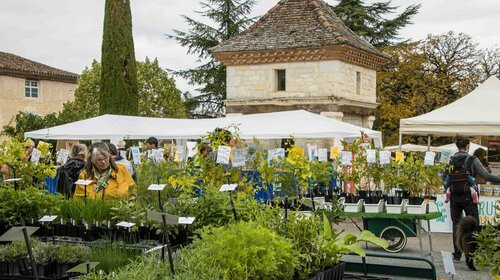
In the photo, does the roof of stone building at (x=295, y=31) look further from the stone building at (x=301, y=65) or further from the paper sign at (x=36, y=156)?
the paper sign at (x=36, y=156)

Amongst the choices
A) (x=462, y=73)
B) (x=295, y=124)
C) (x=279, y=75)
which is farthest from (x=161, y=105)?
(x=295, y=124)

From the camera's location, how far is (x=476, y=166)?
975 cm

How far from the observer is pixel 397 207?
374 inches

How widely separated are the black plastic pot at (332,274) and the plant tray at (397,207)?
5428 millimetres

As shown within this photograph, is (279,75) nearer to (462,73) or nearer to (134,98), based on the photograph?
(134,98)

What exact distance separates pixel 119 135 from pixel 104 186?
9.96 metres

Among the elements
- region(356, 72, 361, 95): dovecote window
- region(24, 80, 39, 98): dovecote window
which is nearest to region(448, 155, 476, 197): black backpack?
region(356, 72, 361, 95): dovecote window

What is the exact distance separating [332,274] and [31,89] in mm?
42833

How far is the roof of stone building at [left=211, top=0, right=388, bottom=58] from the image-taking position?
84.0ft

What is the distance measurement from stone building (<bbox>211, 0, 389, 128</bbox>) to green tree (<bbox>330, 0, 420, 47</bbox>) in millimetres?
11269

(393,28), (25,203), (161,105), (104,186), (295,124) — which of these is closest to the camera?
(25,203)

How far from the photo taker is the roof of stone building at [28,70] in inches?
1667

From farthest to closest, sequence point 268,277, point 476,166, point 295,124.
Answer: point 295,124, point 476,166, point 268,277

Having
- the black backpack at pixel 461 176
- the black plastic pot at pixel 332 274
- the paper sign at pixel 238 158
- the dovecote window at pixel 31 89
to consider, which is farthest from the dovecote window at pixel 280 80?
the dovecote window at pixel 31 89
